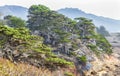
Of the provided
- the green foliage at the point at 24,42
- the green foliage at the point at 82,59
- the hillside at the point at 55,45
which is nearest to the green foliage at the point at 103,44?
the hillside at the point at 55,45

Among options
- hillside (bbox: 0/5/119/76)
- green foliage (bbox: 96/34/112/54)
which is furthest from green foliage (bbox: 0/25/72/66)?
green foliage (bbox: 96/34/112/54)

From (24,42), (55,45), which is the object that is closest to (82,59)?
(55,45)

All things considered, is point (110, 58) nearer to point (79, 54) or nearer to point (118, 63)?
point (118, 63)

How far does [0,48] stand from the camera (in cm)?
3388

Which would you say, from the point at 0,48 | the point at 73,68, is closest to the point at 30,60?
the point at 0,48

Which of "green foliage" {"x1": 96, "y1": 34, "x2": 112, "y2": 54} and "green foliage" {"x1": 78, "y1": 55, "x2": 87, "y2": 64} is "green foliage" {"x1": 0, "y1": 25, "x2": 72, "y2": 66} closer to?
"green foliage" {"x1": 78, "y1": 55, "x2": 87, "y2": 64}

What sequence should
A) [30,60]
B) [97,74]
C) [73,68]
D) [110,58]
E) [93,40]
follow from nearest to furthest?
1. [30,60]
2. [73,68]
3. [97,74]
4. [93,40]
5. [110,58]

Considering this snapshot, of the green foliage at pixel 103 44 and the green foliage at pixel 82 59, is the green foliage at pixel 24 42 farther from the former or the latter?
the green foliage at pixel 103 44

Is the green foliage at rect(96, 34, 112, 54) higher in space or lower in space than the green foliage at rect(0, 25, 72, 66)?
lower

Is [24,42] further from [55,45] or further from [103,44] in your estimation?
[103,44]

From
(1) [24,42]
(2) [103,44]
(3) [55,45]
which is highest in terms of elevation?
(1) [24,42]

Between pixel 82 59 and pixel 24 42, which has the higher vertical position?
pixel 24 42

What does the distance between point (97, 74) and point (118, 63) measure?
12.9 meters

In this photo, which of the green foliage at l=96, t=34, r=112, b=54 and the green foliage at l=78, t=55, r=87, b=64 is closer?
the green foliage at l=78, t=55, r=87, b=64
